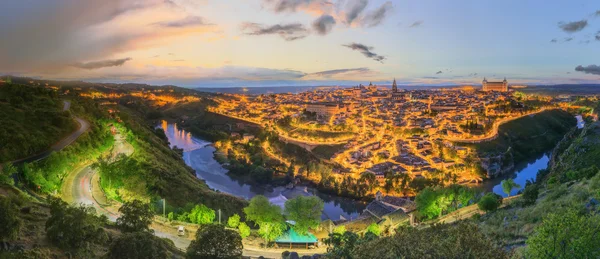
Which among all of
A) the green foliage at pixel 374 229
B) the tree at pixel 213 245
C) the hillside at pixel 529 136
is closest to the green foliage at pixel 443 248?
the tree at pixel 213 245

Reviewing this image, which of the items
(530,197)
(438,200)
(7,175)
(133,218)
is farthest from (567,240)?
(7,175)

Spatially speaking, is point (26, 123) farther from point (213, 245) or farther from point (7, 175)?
point (213, 245)

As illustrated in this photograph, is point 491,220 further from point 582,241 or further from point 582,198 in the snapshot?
point 582,241

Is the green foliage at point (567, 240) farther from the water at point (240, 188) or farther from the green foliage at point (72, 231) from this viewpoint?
the water at point (240, 188)

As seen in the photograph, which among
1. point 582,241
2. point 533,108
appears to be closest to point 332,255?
point 582,241

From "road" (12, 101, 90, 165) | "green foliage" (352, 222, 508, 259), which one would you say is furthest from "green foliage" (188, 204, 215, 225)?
"green foliage" (352, 222, 508, 259)

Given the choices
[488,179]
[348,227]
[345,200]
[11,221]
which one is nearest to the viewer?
[11,221]
